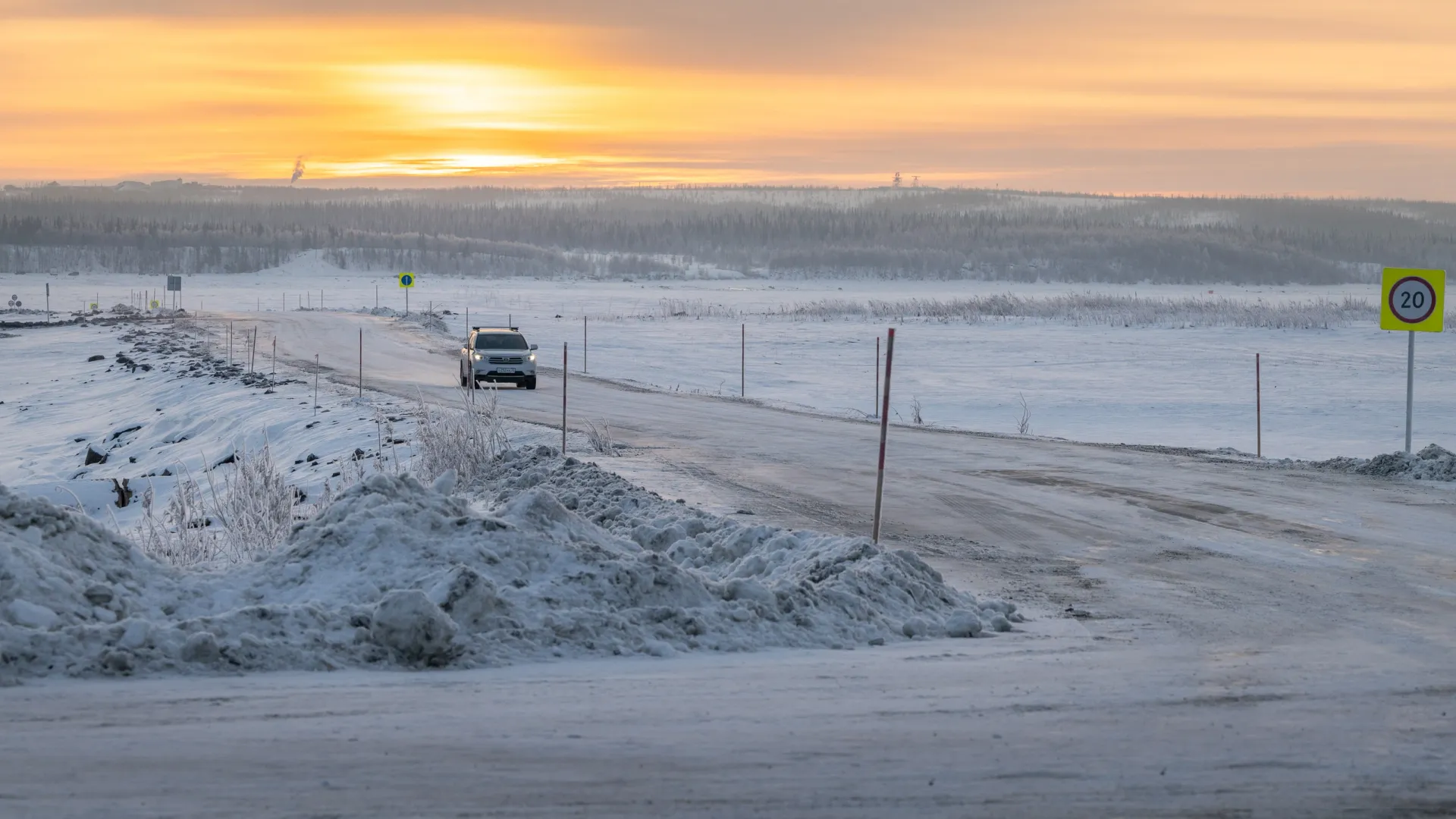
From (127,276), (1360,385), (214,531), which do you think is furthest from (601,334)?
(127,276)

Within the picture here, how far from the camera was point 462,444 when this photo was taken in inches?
680

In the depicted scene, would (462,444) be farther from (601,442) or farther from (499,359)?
(499,359)

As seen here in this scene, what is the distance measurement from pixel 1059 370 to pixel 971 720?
38.8 metres

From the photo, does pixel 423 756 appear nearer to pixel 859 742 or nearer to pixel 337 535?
pixel 859 742

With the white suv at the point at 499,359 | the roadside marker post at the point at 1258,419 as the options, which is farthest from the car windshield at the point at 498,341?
the roadside marker post at the point at 1258,419

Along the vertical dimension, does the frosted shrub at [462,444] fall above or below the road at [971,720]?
above

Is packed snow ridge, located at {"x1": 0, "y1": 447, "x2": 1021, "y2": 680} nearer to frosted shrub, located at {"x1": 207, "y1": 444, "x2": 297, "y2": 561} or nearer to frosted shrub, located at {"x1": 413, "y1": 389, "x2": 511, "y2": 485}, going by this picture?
frosted shrub, located at {"x1": 207, "y1": 444, "x2": 297, "y2": 561}

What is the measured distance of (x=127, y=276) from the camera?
155875 mm

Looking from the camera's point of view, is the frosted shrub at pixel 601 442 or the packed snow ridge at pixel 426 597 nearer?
the packed snow ridge at pixel 426 597

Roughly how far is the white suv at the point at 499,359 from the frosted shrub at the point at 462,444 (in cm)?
1440

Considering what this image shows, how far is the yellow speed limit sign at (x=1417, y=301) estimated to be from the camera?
19281 mm

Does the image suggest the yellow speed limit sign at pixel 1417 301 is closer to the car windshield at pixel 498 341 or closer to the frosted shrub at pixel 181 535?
the frosted shrub at pixel 181 535

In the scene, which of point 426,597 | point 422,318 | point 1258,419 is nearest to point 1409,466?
point 1258,419

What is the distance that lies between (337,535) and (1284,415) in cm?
2686
